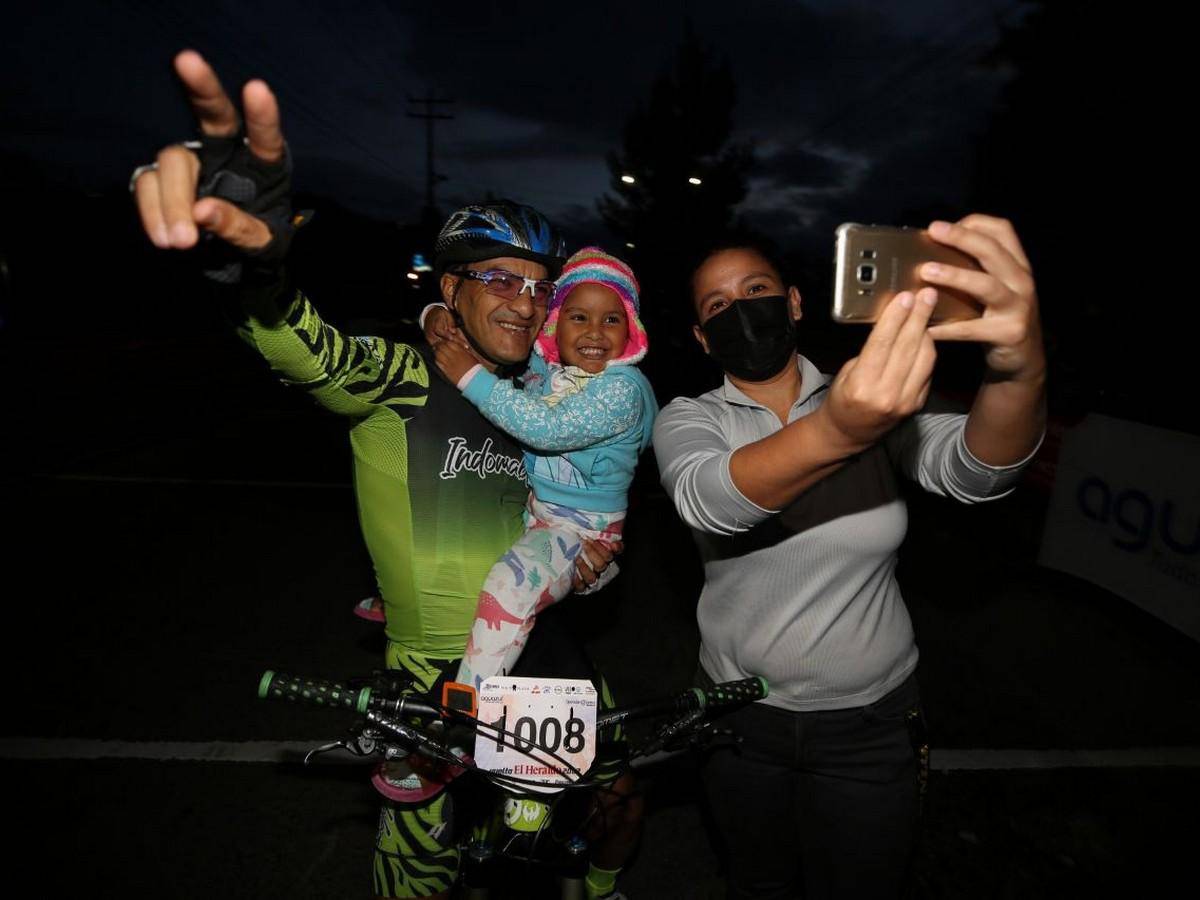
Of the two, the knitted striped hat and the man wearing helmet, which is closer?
the man wearing helmet

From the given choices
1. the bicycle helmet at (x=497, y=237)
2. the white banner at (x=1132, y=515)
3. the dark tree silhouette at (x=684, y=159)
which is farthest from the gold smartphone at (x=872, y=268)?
the dark tree silhouette at (x=684, y=159)

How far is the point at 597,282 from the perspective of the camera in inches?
112

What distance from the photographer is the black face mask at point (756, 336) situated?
2.35 metres

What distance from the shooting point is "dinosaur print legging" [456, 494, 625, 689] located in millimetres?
2232

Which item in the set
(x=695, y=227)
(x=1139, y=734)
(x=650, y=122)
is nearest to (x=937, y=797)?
(x=1139, y=734)

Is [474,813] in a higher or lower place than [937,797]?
higher

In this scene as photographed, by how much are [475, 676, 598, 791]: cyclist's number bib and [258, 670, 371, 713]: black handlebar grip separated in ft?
1.06

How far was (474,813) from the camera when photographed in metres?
2.53

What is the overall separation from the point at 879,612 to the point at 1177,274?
1465cm

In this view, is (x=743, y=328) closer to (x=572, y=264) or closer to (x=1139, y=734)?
(x=572, y=264)

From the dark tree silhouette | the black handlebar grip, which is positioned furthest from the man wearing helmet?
the dark tree silhouette

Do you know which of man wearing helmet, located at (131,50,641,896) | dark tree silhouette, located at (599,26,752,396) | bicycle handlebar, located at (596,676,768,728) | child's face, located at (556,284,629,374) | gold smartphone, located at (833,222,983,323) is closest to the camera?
gold smartphone, located at (833,222,983,323)

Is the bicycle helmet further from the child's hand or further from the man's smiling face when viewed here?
the child's hand

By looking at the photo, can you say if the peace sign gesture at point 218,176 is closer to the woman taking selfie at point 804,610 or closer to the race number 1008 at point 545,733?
the woman taking selfie at point 804,610
